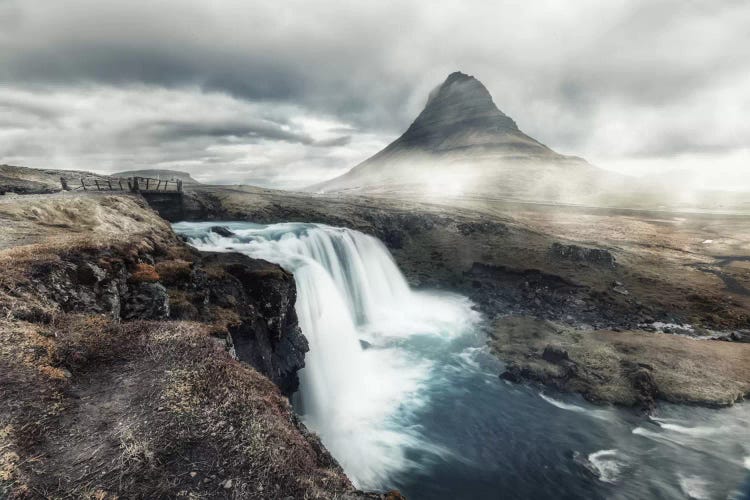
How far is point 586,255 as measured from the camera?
61.8 meters

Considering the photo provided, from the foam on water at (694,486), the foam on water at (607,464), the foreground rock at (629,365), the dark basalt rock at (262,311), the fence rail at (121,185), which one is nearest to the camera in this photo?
the foam on water at (694,486)

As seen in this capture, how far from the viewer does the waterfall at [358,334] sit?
2620 centimetres

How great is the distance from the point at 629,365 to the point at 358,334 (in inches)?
1083

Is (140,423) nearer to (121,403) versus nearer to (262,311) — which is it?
(121,403)

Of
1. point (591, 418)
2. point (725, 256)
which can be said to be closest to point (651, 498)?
point (591, 418)

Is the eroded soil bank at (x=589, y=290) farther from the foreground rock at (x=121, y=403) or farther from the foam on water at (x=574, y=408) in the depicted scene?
the foreground rock at (x=121, y=403)

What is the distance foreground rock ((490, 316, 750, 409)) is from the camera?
1135 inches

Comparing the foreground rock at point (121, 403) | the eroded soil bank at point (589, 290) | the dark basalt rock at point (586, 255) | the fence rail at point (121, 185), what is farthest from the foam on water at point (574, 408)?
the fence rail at point (121, 185)

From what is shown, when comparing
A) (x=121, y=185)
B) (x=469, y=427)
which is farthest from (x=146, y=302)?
(x=121, y=185)

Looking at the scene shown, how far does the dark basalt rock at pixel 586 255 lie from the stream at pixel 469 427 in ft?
99.3

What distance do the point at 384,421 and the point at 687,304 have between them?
154ft

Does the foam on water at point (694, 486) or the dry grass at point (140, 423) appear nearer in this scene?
the dry grass at point (140, 423)

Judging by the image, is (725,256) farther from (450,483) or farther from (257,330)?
(257,330)

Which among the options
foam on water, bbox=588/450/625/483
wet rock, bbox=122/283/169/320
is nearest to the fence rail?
wet rock, bbox=122/283/169/320
